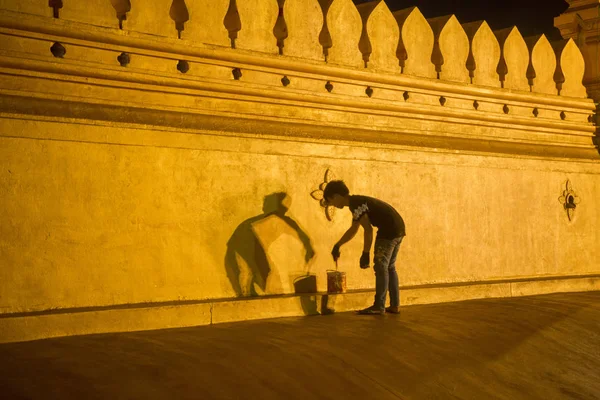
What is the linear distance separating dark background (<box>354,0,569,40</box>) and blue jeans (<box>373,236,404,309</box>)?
816 centimetres

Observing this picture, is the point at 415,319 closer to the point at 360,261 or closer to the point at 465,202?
the point at 360,261

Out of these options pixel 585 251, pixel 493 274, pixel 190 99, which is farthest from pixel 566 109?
pixel 190 99

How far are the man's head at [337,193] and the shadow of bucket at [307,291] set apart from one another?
2.13ft

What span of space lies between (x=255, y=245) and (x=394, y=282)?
4.09 ft

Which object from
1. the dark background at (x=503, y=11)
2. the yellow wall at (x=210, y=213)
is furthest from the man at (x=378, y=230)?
the dark background at (x=503, y=11)

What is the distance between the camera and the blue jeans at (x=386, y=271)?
6.90 metres

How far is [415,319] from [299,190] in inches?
54.6

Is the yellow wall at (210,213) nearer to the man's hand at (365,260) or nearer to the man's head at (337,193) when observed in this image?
the man's head at (337,193)

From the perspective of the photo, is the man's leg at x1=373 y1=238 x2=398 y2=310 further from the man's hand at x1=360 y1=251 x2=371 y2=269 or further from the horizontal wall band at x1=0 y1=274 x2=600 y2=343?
the horizontal wall band at x1=0 y1=274 x2=600 y2=343

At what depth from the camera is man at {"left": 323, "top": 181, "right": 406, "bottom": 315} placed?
6.88 meters

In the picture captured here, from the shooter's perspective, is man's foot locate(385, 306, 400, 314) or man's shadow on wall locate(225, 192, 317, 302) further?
man's foot locate(385, 306, 400, 314)

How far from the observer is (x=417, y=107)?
7.98m

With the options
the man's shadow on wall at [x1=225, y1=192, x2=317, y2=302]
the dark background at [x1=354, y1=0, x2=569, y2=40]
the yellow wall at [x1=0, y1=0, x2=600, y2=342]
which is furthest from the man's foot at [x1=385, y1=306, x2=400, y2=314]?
the dark background at [x1=354, y1=0, x2=569, y2=40]

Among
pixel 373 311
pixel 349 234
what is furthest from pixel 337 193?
pixel 373 311
